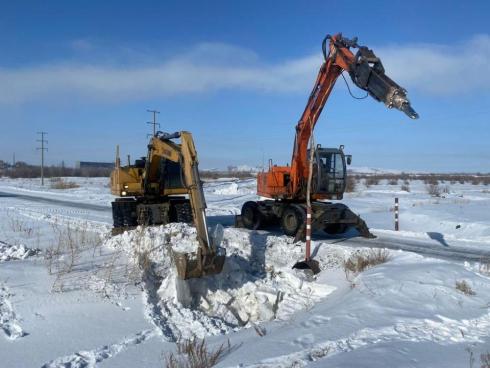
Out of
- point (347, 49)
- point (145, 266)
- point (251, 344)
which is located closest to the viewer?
point (251, 344)

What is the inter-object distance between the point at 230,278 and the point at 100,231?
7.09 meters

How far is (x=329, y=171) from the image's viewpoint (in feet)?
48.3

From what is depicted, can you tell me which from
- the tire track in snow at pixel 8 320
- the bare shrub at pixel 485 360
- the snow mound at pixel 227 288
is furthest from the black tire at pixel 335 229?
the bare shrub at pixel 485 360

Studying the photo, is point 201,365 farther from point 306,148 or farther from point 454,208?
point 454,208

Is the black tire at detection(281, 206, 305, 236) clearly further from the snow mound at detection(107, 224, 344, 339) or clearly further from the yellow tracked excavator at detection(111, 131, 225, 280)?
the yellow tracked excavator at detection(111, 131, 225, 280)

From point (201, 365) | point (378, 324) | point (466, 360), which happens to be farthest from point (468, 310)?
point (201, 365)

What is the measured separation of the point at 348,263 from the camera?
1024 cm

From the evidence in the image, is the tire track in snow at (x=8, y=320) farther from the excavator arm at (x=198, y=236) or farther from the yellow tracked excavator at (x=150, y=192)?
the yellow tracked excavator at (x=150, y=192)

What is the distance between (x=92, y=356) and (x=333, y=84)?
10604 millimetres

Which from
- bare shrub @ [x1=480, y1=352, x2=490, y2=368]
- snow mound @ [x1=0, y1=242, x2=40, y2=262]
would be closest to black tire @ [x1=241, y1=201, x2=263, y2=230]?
snow mound @ [x1=0, y1=242, x2=40, y2=262]

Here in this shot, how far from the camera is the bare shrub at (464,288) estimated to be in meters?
7.59

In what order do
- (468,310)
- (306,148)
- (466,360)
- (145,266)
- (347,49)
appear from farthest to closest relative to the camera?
1. (306,148)
2. (347,49)
3. (145,266)
4. (468,310)
5. (466,360)

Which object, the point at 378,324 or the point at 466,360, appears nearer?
the point at 466,360

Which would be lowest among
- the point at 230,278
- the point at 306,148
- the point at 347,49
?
the point at 230,278
